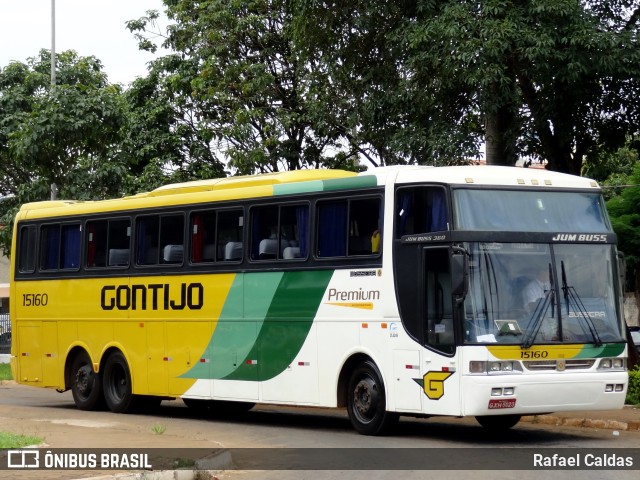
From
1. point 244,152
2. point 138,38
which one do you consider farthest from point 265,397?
point 138,38

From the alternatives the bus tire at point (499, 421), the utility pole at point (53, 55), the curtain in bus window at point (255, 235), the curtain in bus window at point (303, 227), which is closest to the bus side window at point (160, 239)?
the curtain in bus window at point (255, 235)

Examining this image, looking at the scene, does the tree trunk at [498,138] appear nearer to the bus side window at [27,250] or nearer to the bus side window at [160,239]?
the bus side window at [160,239]

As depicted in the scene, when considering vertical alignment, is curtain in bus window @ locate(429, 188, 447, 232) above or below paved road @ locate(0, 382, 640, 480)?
above

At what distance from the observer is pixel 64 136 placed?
2953 cm

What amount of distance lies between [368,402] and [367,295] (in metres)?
1.43

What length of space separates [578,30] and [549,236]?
Result: 448 cm

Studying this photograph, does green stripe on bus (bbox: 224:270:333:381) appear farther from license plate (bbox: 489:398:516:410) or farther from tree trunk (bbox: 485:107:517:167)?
tree trunk (bbox: 485:107:517:167)

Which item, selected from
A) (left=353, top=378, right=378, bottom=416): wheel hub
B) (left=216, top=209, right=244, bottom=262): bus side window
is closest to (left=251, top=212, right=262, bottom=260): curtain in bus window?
(left=216, top=209, right=244, bottom=262): bus side window

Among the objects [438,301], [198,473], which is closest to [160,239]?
[438,301]

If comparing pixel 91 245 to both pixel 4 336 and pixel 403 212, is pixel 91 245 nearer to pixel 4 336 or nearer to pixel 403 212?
pixel 403 212

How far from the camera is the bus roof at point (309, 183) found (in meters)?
15.0

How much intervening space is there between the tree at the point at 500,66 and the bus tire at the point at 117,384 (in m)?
6.31

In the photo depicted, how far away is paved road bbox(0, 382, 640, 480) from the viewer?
39.8ft

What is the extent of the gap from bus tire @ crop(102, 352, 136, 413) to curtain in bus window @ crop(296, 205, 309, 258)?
5181 millimetres
